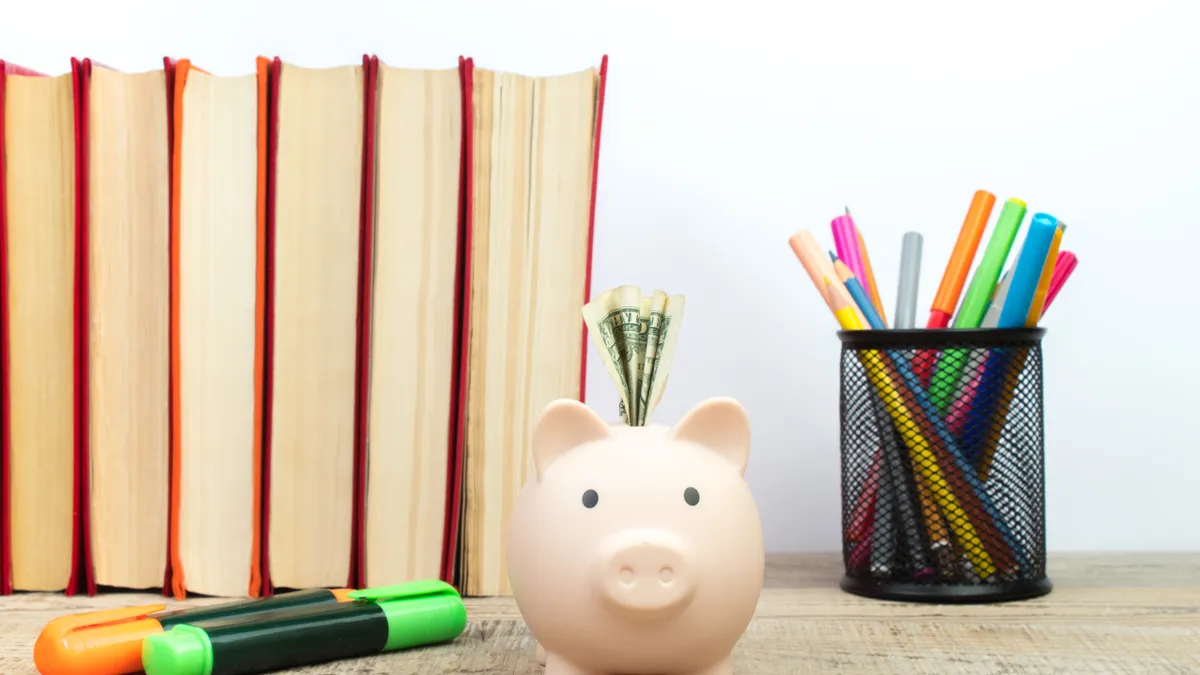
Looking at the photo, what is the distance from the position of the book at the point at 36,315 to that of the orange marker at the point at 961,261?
640 mm

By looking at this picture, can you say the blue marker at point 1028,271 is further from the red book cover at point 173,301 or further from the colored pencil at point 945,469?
the red book cover at point 173,301

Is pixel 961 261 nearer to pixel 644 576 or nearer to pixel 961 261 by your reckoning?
pixel 961 261

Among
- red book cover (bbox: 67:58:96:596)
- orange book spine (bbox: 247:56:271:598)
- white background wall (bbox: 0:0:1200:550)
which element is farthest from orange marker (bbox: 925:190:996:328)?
red book cover (bbox: 67:58:96:596)

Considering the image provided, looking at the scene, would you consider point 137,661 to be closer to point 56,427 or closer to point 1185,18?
point 56,427

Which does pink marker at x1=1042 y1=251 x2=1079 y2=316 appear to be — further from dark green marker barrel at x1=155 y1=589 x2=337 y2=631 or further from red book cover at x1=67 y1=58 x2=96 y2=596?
red book cover at x1=67 y1=58 x2=96 y2=596

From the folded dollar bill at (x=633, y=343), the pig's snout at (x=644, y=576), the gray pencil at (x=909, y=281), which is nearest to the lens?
the pig's snout at (x=644, y=576)

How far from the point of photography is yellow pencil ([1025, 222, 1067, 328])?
813mm

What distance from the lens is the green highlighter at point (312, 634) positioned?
2.01 feet

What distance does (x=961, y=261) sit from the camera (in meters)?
0.88

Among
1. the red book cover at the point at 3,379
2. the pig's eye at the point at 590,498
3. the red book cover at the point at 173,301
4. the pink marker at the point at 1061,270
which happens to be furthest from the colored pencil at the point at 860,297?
the red book cover at the point at 3,379

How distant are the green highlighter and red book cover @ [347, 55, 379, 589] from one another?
115 millimetres

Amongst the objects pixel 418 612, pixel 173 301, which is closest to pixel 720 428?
pixel 418 612

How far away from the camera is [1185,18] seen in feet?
3.34

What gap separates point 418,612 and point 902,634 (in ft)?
0.99
